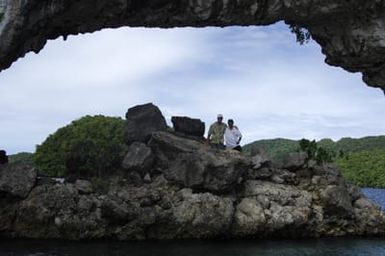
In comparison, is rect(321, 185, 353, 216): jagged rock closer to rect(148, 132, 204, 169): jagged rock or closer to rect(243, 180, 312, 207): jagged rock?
rect(243, 180, 312, 207): jagged rock

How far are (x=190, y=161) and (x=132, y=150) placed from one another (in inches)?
208

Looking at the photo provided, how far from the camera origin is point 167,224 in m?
30.9

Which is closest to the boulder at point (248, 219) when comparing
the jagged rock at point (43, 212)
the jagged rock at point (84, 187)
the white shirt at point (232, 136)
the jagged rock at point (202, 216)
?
the jagged rock at point (202, 216)

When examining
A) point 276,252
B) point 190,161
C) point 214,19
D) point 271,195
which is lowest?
point 276,252

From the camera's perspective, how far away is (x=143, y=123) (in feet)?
128

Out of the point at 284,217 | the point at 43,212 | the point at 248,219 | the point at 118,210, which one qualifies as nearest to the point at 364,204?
the point at 284,217

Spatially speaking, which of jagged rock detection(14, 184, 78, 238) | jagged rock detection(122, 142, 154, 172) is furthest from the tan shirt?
jagged rock detection(14, 184, 78, 238)

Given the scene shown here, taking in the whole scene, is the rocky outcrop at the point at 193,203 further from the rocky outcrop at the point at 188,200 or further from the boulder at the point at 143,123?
the boulder at the point at 143,123

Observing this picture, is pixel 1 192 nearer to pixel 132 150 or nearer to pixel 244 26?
pixel 132 150

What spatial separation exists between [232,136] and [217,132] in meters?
1.42

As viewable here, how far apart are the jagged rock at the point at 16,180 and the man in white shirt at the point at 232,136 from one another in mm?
11459

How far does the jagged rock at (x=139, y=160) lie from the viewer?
116 ft

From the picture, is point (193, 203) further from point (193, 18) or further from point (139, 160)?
point (193, 18)

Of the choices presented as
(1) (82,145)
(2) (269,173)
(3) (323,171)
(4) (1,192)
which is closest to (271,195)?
(2) (269,173)
